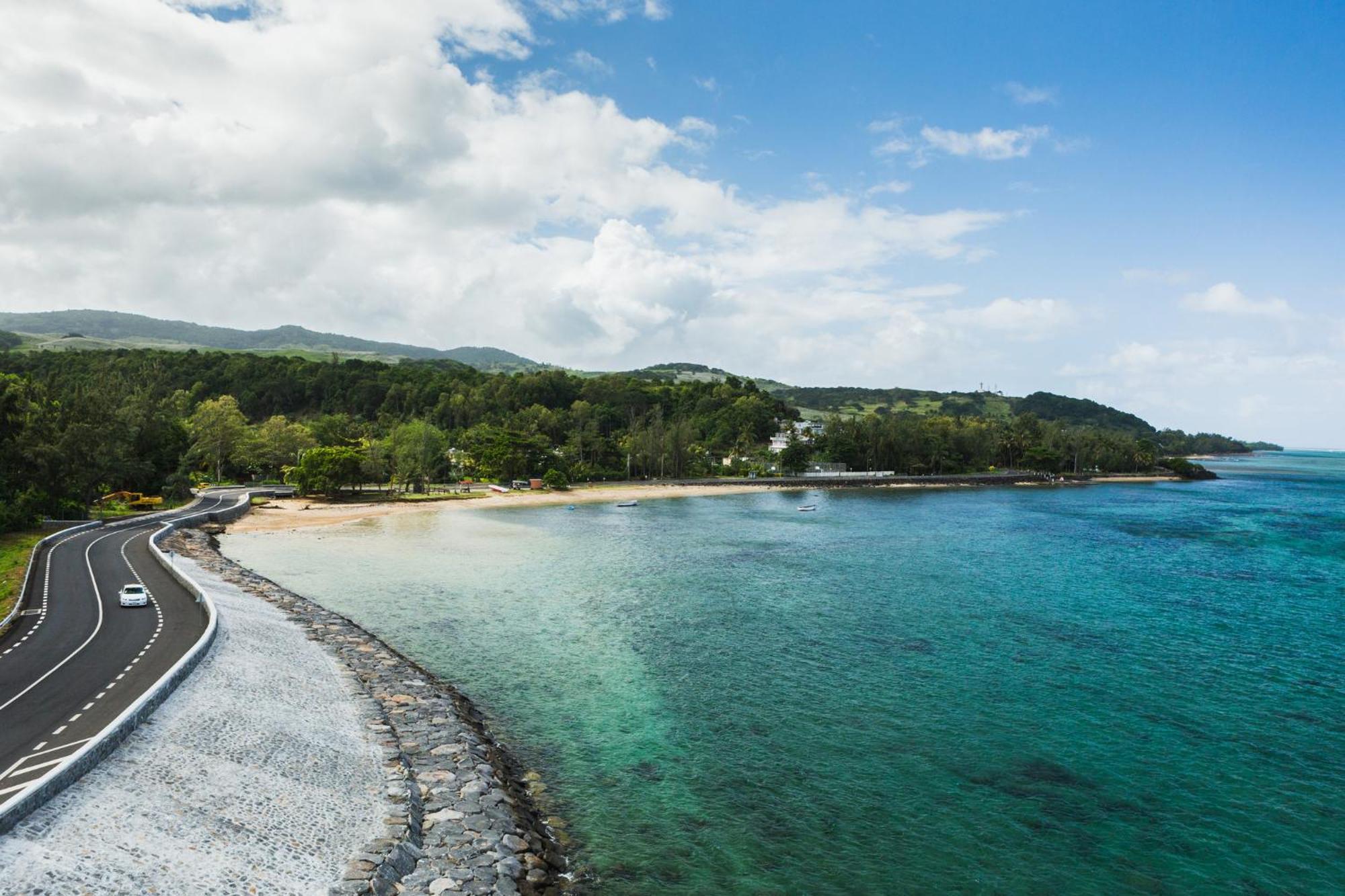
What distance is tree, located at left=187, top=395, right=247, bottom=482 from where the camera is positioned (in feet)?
382

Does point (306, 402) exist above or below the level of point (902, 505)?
above

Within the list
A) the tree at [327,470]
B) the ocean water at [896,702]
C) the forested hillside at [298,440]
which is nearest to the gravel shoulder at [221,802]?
the ocean water at [896,702]

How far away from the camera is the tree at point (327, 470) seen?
107m

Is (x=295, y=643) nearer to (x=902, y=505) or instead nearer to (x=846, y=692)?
(x=846, y=692)

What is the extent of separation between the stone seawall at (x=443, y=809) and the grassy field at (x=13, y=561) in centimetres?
2149

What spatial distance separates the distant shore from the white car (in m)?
44.2

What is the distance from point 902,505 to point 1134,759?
9972 cm

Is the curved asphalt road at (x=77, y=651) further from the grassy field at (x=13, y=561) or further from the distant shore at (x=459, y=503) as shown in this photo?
the distant shore at (x=459, y=503)

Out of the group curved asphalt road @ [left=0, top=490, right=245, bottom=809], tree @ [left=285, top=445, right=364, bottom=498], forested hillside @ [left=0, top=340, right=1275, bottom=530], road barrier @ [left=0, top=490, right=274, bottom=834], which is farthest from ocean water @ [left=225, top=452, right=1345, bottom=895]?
tree @ [left=285, top=445, right=364, bottom=498]

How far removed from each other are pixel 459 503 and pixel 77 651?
8402cm

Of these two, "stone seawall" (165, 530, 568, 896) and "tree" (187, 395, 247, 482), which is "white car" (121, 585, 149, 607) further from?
"tree" (187, 395, 247, 482)

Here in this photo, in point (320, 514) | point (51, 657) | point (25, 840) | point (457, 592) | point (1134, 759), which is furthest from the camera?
point (320, 514)

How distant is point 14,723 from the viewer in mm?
21781

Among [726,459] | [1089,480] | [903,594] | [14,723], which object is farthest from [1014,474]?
[14,723]
